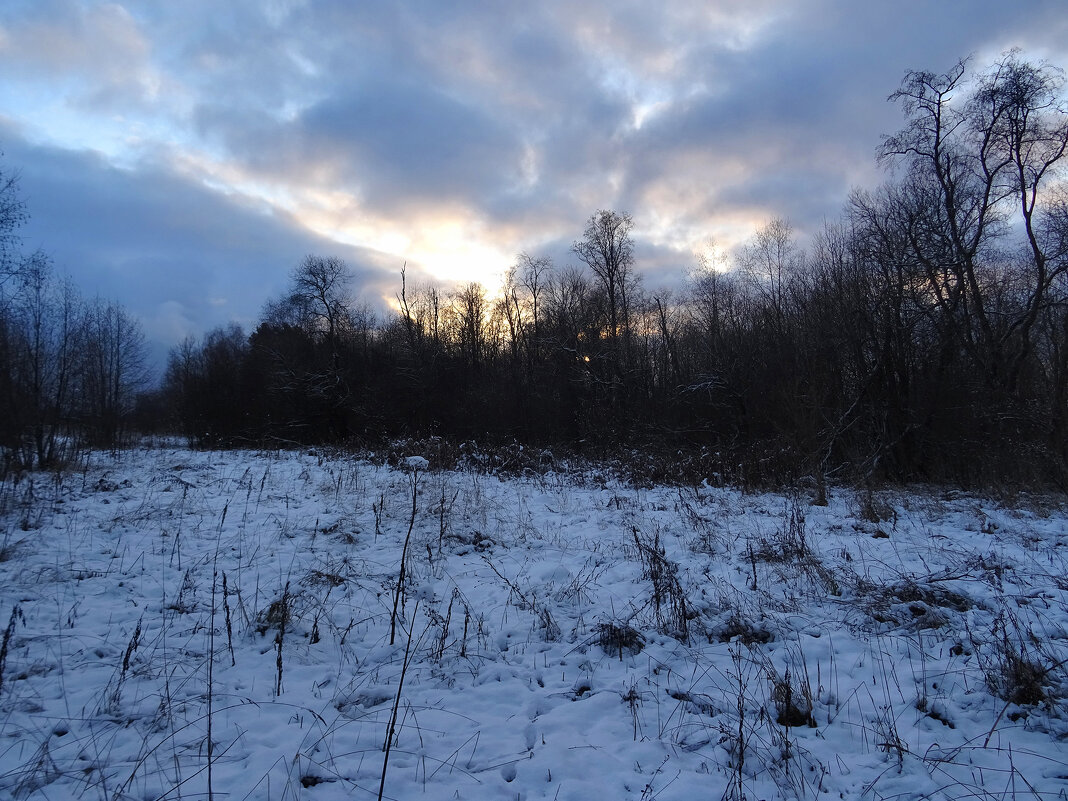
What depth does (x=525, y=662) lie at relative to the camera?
12.7 feet

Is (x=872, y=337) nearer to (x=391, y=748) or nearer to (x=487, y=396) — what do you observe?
(x=391, y=748)

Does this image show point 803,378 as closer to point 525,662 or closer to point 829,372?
point 829,372

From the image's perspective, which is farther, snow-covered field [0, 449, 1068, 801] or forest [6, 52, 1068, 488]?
forest [6, 52, 1068, 488]

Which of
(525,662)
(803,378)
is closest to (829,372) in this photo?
(803,378)

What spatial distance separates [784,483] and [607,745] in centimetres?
1096

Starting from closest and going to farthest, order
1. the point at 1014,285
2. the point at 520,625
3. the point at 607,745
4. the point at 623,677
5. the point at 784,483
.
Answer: the point at 607,745
the point at 623,677
the point at 520,625
the point at 784,483
the point at 1014,285

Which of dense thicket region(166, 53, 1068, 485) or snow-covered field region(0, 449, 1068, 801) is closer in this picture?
snow-covered field region(0, 449, 1068, 801)

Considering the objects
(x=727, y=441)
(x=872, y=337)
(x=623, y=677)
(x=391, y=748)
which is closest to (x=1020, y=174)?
(x=872, y=337)

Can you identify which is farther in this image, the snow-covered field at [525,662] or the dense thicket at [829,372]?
the dense thicket at [829,372]

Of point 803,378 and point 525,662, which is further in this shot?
point 803,378

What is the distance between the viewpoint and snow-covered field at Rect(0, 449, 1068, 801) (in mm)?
2594

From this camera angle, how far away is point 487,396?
2594 centimetres

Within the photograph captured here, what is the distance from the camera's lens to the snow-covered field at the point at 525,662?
2.59 metres

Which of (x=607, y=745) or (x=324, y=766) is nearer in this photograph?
(x=324, y=766)
